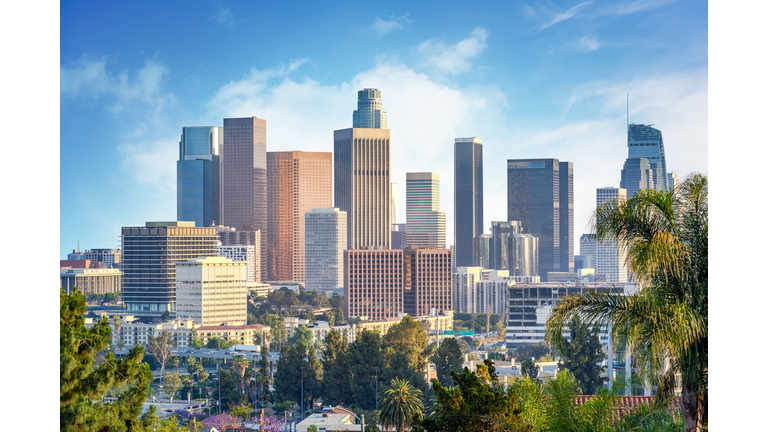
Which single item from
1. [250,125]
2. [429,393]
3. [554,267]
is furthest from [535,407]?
[250,125]

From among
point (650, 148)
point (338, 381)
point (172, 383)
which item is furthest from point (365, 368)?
point (650, 148)

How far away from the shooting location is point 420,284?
46469mm

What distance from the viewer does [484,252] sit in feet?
207

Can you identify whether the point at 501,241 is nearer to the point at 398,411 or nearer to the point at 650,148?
the point at 650,148

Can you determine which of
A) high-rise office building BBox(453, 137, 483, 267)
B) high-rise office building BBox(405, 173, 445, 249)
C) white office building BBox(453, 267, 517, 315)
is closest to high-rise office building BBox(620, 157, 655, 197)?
white office building BBox(453, 267, 517, 315)

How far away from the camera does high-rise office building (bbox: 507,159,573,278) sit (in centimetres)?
6178

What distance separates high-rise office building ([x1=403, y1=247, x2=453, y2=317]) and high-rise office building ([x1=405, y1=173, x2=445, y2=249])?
83.7ft

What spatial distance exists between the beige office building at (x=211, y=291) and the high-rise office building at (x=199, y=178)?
24149 mm

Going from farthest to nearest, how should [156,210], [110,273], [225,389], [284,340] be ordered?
[156,210], [110,273], [284,340], [225,389]

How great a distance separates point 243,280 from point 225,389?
22573mm

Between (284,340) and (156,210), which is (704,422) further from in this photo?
(156,210)

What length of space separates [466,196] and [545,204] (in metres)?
8.82

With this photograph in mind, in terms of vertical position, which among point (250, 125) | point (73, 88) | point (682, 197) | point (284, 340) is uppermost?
point (250, 125)

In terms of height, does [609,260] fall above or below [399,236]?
below
